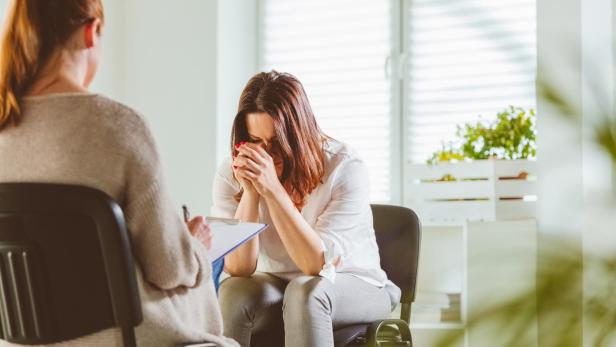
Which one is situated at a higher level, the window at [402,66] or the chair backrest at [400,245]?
the window at [402,66]

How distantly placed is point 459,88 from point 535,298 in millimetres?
2872

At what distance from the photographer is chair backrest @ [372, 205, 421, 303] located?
2.11 metres

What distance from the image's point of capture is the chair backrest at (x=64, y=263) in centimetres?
109

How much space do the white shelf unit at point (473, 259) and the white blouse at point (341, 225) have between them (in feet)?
0.78

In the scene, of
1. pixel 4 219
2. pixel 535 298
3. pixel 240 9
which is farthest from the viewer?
pixel 240 9

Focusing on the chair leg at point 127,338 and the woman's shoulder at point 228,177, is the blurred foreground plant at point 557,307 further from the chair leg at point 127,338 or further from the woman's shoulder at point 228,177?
the woman's shoulder at point 228,177

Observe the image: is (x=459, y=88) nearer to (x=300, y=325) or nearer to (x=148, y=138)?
(x=300, y=325)

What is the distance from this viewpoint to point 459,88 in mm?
3277

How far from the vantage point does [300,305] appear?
1.81 meters

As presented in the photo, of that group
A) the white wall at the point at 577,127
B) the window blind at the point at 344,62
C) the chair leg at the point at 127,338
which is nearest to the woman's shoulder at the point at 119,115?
the chair leg at the point at 127,338

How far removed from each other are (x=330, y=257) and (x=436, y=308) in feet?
4.07

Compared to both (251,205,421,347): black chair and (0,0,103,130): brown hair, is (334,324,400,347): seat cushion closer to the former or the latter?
(251,205,421,347): black chair

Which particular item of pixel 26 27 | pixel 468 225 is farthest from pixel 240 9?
pixel 26 27

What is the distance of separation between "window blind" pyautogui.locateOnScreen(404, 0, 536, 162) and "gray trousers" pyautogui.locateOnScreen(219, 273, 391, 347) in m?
1.43
